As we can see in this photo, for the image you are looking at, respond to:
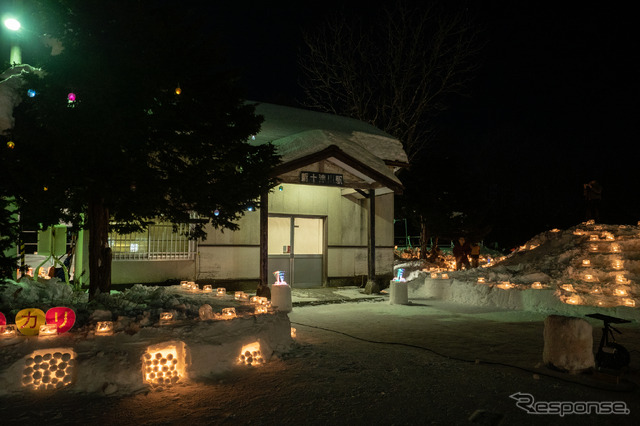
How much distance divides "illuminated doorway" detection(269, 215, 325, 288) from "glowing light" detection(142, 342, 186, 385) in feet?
29.3

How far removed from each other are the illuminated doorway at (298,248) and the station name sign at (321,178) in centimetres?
230

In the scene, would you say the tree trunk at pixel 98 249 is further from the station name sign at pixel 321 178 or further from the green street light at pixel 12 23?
the station name sign at pixel 321 178

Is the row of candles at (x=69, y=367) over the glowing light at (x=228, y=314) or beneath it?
beneath

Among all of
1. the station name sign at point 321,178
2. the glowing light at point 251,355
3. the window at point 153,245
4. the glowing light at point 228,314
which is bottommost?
the glowing light at point 251,355

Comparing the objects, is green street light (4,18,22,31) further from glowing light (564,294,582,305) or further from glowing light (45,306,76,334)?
glowing light (564,294,582,305)

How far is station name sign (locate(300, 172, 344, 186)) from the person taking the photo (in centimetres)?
1210

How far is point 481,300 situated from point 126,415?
9.94 meters

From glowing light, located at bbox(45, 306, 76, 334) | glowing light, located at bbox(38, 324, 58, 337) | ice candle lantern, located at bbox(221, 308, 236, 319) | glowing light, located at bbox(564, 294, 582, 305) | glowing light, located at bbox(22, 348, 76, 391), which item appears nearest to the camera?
glowing light, located at bbox(22, 348, 76, 391)

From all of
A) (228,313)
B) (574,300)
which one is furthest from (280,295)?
(574,300)

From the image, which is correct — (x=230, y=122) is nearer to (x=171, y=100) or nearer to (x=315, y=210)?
(x=171, y=100)

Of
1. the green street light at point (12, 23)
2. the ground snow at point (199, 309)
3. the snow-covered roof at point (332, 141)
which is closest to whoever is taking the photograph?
the ground snow at point (199, 309)

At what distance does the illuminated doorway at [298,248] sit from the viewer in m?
14.4

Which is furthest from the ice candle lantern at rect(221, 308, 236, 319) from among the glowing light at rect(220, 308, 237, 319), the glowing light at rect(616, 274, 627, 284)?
the glowing light at rect(616, 274, 627, 284)

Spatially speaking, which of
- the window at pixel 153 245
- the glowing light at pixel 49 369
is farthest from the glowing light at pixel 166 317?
the window at pixel 153 245
